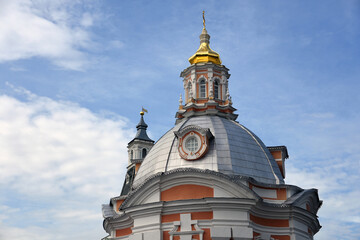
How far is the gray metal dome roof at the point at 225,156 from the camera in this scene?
30.0 meters

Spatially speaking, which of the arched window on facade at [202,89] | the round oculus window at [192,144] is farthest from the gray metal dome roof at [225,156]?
the arched window on facade at [202,89]

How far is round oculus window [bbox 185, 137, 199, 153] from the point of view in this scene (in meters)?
30.4

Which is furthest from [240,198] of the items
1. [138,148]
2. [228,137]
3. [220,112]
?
[138,148]

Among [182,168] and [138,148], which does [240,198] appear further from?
[138,148]

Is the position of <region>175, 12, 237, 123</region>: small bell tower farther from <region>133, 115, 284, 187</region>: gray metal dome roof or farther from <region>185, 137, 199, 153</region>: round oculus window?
<region>185, 137, 199, 153</region>: round oculus window

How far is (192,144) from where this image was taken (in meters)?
→ 30.6

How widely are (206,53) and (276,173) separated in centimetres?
1034

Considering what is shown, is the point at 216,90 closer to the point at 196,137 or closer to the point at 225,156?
the point at 196,137

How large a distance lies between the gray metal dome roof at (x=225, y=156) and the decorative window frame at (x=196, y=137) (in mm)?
275

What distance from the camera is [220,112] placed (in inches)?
1377

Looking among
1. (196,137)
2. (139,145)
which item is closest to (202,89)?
(196,137)

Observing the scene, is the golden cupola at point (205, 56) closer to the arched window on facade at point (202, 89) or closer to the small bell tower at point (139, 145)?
the arched window on facade at point (202, 89)

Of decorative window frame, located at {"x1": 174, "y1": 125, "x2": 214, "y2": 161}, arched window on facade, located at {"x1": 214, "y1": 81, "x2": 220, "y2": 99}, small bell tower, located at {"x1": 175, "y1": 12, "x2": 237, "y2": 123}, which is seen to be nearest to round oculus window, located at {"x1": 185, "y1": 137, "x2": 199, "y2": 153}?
decorative window frame, located at {"x1": 174, "y1": 125, "x2": 214, "y2": 161}

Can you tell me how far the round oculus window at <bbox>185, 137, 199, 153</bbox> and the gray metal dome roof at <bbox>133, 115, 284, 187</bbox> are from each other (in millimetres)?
682
